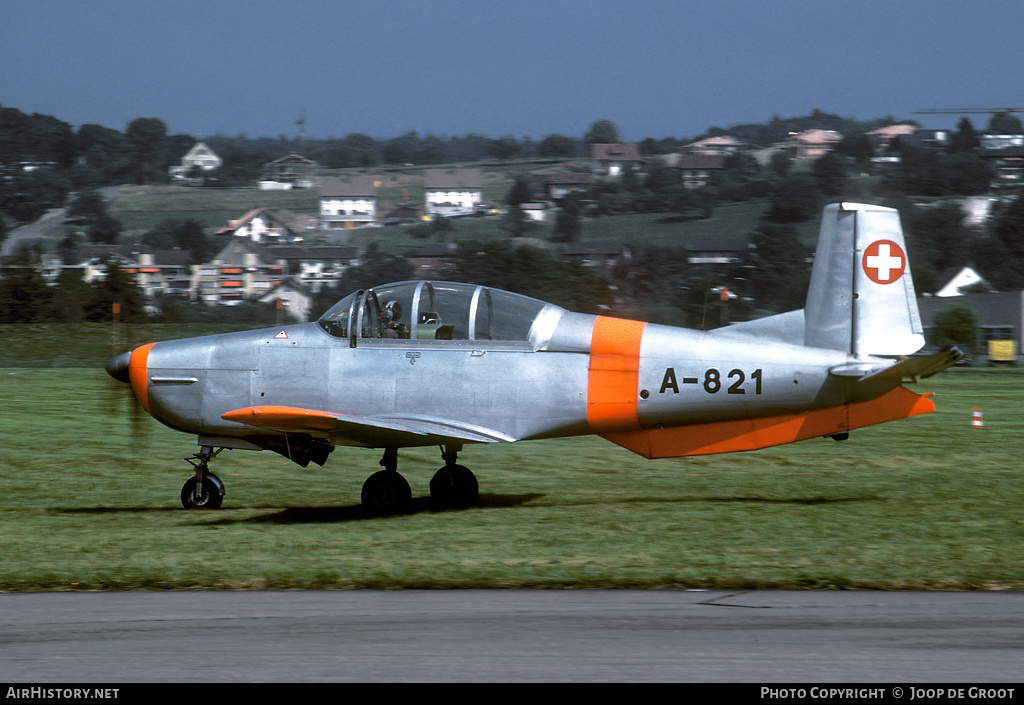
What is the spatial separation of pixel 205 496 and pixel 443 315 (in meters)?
3.41

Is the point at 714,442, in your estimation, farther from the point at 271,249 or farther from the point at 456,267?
the point at 271,249

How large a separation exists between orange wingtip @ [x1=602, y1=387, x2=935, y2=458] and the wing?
156 centimetres

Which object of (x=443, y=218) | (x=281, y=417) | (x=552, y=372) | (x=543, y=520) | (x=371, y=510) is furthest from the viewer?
(x=443, y=218)

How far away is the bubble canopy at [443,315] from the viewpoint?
1125 centimetres

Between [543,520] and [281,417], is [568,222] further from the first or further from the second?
[281,417]

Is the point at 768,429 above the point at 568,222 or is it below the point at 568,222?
below

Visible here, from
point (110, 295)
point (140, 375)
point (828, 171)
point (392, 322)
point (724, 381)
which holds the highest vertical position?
point (828, 171)

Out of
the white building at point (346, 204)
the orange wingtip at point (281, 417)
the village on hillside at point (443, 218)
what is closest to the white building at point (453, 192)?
the village on hillside at point (443, 218)

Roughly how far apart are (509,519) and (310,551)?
A: 2383mm

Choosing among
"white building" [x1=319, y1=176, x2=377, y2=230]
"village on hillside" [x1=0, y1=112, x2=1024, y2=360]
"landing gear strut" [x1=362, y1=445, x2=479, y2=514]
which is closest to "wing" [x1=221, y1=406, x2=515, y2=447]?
"landing gear strut" [x1=362, y1=445, x2=479, y2=514]

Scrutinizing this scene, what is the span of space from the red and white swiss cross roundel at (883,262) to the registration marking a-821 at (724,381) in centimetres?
152

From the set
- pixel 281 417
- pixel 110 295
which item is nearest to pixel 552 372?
A: pixel 281 417

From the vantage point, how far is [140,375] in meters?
11.8

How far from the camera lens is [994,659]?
220 inches
